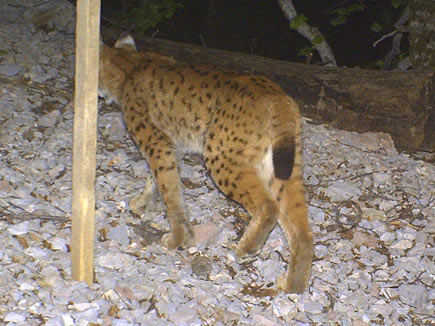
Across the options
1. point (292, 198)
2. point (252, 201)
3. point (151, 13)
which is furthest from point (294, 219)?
point (151, 13)

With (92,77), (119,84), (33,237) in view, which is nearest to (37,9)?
(119,84)

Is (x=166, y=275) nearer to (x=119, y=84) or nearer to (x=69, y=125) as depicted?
(x=119, y=84)

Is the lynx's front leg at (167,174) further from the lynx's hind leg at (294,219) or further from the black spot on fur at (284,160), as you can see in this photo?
the black spot on fur at (284,160)

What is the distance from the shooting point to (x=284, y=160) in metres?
A: 3.80

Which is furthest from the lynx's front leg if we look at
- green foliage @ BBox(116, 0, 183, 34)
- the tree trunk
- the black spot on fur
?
green foliage @ BBox(116, 0, 183, 34)

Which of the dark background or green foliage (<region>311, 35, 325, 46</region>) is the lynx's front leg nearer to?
green foliage (<region>311, 35, 325, 46</region>)

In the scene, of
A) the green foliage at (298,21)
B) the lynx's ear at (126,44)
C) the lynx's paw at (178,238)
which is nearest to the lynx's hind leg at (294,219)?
the lynx's paw at (178,238)

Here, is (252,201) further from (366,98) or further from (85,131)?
(366,98)

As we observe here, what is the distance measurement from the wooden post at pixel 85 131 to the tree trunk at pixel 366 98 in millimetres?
2807

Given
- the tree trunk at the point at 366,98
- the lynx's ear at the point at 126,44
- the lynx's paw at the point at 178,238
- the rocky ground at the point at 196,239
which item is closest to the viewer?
the rocky ground at the point at 196,239

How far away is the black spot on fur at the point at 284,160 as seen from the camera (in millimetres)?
3734

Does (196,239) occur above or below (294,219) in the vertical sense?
below

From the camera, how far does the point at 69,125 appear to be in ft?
18.5

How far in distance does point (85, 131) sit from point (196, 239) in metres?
1.41
